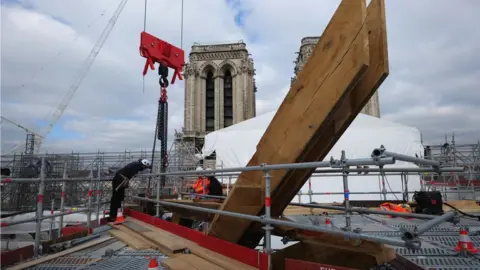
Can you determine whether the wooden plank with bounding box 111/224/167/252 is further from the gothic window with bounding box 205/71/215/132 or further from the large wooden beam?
the gothic window with bounding box 205/71/215/132

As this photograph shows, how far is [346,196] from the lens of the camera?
10.3ft

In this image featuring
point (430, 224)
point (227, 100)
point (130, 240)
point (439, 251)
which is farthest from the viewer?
point (227, 100)

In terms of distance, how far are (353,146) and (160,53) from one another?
42.4 ft

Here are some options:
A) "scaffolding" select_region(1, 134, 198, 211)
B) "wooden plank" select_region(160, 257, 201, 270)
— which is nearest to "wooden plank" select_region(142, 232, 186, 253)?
"wooden plank" select_region(160, 257, 201, 270)

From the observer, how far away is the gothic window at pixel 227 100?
52756mm

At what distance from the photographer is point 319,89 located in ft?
9.53

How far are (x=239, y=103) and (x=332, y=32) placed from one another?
47033 millimetres

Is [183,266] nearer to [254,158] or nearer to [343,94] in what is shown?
[254,158]

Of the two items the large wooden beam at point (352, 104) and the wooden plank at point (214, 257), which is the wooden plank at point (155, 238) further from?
the large wooden beam at point (352, 104)

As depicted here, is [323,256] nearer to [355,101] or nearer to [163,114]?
[355,101]

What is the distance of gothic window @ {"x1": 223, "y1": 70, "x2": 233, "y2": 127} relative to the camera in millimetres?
52756

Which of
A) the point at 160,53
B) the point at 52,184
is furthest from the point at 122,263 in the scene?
the point at 52,184

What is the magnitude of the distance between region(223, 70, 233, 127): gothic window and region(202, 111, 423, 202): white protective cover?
31.0 meters

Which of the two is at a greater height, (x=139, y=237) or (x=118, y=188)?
(x=118, y=188)
